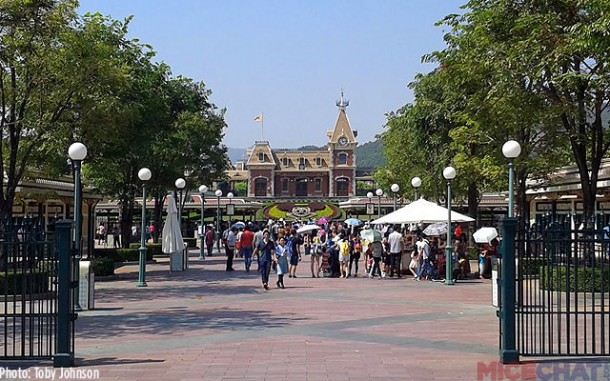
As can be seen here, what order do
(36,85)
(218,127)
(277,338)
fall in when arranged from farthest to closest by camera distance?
(218,127)
(36,85)
(277,338)

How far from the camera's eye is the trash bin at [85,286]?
16234 mm

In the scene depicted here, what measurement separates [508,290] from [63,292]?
560 cm

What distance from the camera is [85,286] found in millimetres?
16250

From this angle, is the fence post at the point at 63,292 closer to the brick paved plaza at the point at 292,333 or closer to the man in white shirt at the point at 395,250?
the brick paved plaza at the point at 292,333

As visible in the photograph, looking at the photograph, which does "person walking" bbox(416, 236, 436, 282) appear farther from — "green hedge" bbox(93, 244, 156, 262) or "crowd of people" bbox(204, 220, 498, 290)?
"green hedge" bbox(93, 244, 156, 262)

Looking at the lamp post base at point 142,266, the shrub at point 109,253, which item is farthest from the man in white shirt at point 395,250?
the shrub at point 109,253

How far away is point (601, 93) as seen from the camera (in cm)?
2011

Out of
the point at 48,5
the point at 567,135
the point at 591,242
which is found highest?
the point at 48,5

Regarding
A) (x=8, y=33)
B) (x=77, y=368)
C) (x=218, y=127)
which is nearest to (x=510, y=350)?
(x=77, y=368)

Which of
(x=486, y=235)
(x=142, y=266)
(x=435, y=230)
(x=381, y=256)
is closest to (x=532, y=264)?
(x=486, y=235)

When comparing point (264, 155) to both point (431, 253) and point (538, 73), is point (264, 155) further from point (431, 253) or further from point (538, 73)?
point (538, 73)

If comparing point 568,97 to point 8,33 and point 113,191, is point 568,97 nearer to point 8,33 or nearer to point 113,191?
point 8,33

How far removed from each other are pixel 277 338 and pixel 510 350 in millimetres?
3890

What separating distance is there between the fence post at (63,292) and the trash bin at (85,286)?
6.02 m
